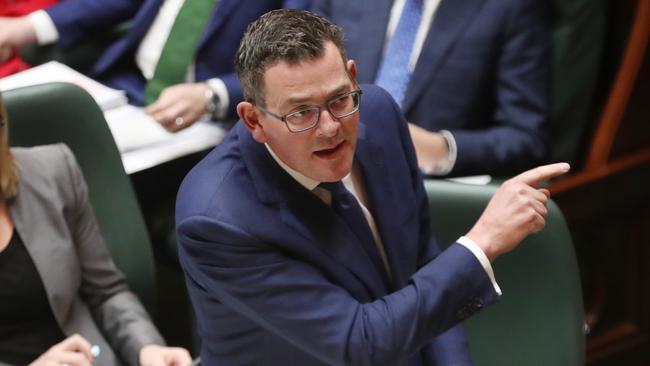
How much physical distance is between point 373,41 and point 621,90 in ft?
1.73

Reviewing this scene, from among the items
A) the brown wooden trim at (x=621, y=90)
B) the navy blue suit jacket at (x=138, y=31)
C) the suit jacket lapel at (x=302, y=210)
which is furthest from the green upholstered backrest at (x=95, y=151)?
the brown wooden trim at (x=621, y=90)

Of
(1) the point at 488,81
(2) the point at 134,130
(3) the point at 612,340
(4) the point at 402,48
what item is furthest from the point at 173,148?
A: (3) the point at 612,340

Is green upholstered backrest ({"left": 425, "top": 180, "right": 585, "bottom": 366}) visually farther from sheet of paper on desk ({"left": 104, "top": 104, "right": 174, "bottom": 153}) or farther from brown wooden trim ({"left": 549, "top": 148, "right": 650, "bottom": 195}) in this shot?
sheet of paper on desk ({"left": 104, "top": 104, "right": 174, "bottom": 153})

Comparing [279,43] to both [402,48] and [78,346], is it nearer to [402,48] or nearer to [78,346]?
[78,346]

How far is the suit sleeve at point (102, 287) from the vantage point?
1.68 m

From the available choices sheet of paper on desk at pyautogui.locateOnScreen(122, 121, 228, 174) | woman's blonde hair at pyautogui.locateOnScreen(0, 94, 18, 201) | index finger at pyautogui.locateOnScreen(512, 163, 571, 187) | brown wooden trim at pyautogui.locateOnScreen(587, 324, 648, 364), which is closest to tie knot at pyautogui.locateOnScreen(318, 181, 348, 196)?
index finger at pyautogui.locateOnScreen(512, 163, 571, 187)

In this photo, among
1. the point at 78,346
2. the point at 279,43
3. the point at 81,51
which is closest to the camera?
the point at 279,43

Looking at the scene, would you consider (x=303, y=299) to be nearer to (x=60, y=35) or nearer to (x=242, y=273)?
(x=242, y=273)

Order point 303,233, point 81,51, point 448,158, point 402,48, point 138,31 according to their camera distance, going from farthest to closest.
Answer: point 81,51 < point 138,31 < point 402,48 < point 448,158 < point 303,233

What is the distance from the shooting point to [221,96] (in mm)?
2221

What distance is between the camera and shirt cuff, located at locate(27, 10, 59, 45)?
8.14ft

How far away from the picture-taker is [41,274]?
162 cm

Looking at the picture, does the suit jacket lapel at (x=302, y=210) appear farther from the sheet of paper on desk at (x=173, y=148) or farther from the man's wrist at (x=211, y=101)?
the man's wrist at (x=211, y=101)

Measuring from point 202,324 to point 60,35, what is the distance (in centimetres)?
132
